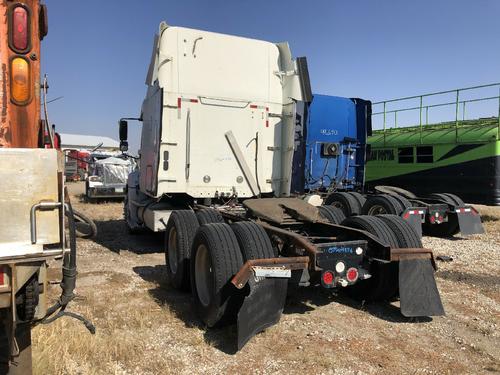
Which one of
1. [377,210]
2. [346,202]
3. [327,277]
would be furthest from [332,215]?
[346,202]

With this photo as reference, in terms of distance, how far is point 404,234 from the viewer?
475cm

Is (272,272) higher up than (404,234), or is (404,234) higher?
(404,234)

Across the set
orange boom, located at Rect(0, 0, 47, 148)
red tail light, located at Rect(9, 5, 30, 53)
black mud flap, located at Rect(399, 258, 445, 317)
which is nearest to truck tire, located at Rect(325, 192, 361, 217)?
black mud flap, located at Rect(399, 258, 445, 317)

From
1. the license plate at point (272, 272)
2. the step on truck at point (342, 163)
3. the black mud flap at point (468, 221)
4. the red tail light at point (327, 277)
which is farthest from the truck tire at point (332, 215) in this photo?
the black mud flap at point (468, 221)

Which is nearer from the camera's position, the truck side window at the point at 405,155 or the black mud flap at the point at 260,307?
the black mud flap at the point at 260,307

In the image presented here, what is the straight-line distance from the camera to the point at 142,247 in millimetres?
8461

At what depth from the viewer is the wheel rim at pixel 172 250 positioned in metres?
5.68

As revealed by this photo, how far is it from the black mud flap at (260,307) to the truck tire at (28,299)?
5.58ft

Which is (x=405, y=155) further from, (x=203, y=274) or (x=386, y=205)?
(x=203, y=274)

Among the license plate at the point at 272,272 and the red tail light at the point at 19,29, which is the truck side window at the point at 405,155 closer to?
the license plate at the point at 272,272

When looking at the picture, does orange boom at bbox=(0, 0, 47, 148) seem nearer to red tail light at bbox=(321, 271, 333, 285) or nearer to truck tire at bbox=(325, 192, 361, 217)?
red tail light at bbox=(321, 271, 333, 285)

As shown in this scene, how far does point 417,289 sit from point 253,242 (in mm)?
1744

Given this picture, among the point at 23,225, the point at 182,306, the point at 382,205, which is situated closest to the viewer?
the point at 23,225

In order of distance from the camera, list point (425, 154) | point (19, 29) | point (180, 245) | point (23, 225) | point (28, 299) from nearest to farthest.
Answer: point (23, 225) < point (28, 299) < point (19, 29) < point (180, 245) < point (425, 154)
